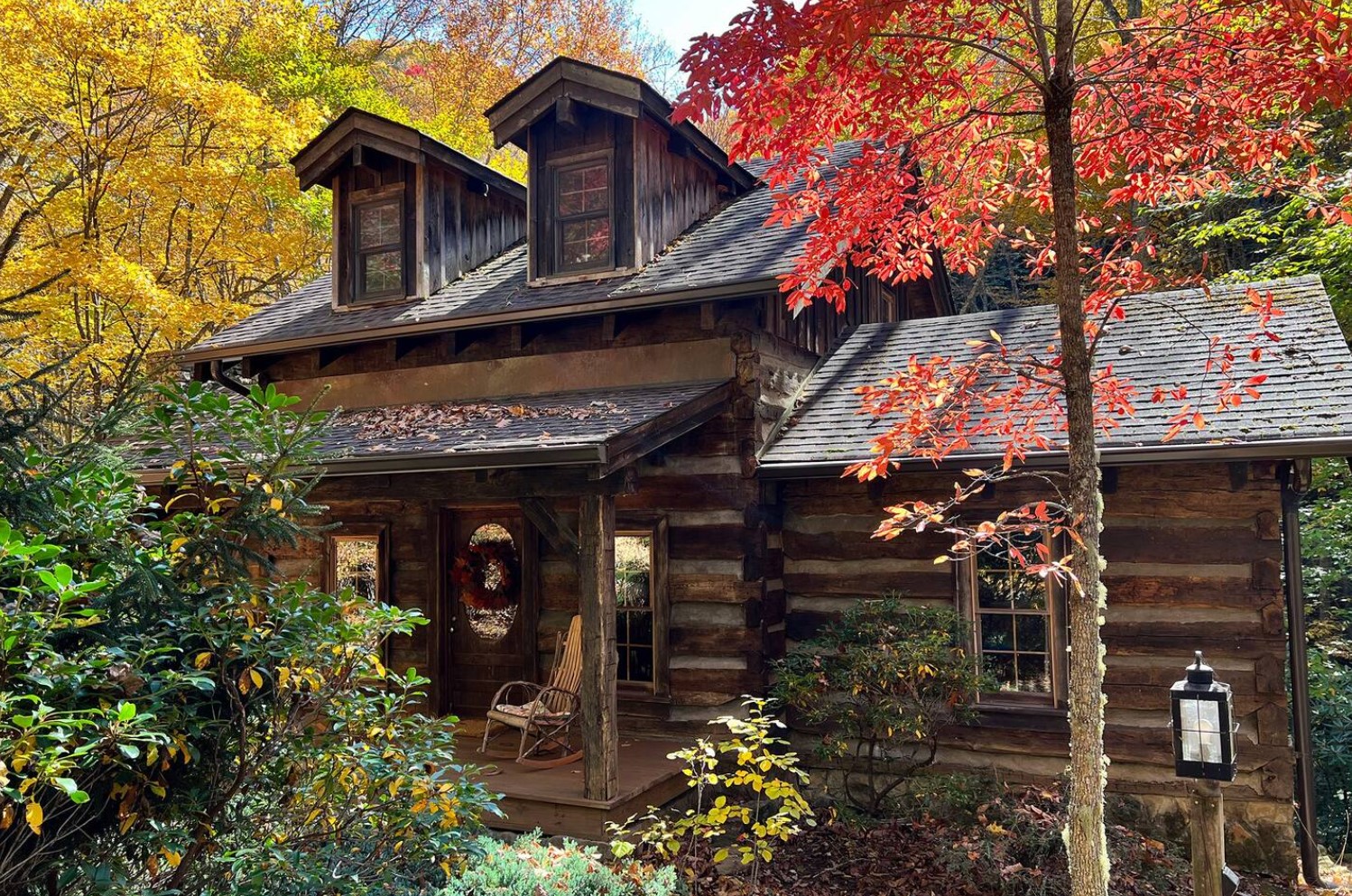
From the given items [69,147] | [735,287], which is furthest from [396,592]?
[69,147]

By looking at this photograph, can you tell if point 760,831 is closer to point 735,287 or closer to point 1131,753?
point 1131,753

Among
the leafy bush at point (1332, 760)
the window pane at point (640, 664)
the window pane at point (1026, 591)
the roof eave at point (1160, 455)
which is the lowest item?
the leafy bush at point (1332, 760)

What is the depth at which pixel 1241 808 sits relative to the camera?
7.06 meters

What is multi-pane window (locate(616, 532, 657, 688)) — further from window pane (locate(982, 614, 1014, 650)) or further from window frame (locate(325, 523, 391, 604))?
window pane (locate(982, 614, 1014, 650))

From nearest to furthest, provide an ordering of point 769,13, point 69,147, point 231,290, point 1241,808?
point 769,13
point 1241,808
point 69,147
point 231,290

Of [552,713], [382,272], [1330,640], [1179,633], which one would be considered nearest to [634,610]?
[552,713]

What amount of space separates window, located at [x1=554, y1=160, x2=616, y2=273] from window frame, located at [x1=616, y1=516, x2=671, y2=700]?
2.69 m

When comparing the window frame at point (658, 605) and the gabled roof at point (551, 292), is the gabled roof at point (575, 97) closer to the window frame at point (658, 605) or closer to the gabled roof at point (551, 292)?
the gabled roof at point (551, 292)

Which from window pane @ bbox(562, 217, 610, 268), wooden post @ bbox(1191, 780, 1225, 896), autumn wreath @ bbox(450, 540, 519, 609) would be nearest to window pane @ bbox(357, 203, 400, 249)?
window pane @ bbox(562, 217, 610, 268)

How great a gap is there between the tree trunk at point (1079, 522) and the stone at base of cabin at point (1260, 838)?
140 inches

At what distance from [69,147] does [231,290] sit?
4564mm

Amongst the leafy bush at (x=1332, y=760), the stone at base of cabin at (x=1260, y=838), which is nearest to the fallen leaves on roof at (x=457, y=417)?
the stone at base of cabin at (x=1260, y=838)

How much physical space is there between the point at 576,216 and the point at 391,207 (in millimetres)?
2527

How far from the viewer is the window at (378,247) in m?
10.9
